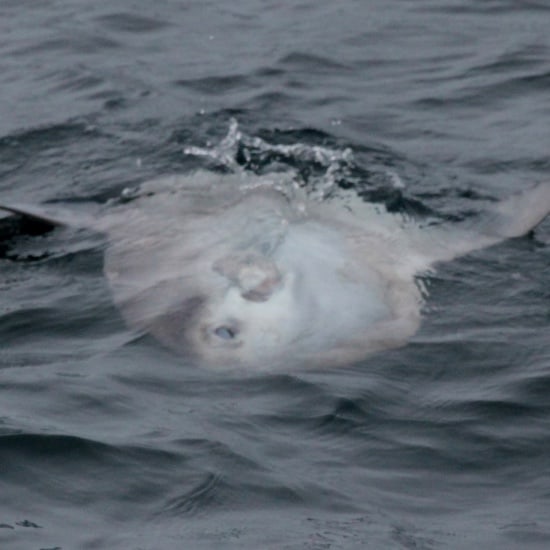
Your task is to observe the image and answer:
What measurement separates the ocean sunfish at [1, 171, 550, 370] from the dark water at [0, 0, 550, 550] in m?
0.16

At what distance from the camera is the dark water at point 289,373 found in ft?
19.7

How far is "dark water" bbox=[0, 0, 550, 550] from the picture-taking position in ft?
19.7

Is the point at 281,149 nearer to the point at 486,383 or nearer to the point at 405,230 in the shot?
the point at 405,230

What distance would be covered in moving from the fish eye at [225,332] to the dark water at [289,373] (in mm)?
314

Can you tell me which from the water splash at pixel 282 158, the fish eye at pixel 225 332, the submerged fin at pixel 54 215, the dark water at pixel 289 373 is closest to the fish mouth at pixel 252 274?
the fish eye at pixel 225 332

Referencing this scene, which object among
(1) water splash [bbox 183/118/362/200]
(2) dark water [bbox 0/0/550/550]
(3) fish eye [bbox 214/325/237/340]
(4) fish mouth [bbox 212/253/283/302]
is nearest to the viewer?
(2) dark water [bbox 0/0/550/550]

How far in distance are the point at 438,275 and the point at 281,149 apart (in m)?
2.40

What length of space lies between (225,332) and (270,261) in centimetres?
89

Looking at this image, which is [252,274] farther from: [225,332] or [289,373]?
[289,373]

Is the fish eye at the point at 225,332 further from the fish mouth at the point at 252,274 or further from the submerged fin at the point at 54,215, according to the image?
the submerged fin at the point at 54,215

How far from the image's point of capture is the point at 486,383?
7.24m

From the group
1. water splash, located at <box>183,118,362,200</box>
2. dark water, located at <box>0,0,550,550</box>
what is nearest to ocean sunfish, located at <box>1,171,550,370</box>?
dark water, located at <box>0,0,550,550</box>

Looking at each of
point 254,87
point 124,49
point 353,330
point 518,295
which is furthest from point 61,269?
point 124,49

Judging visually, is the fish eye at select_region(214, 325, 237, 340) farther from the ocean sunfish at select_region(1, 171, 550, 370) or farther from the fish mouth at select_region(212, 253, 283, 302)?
the fish mouth at select_region(212, 253, 283, 302)
